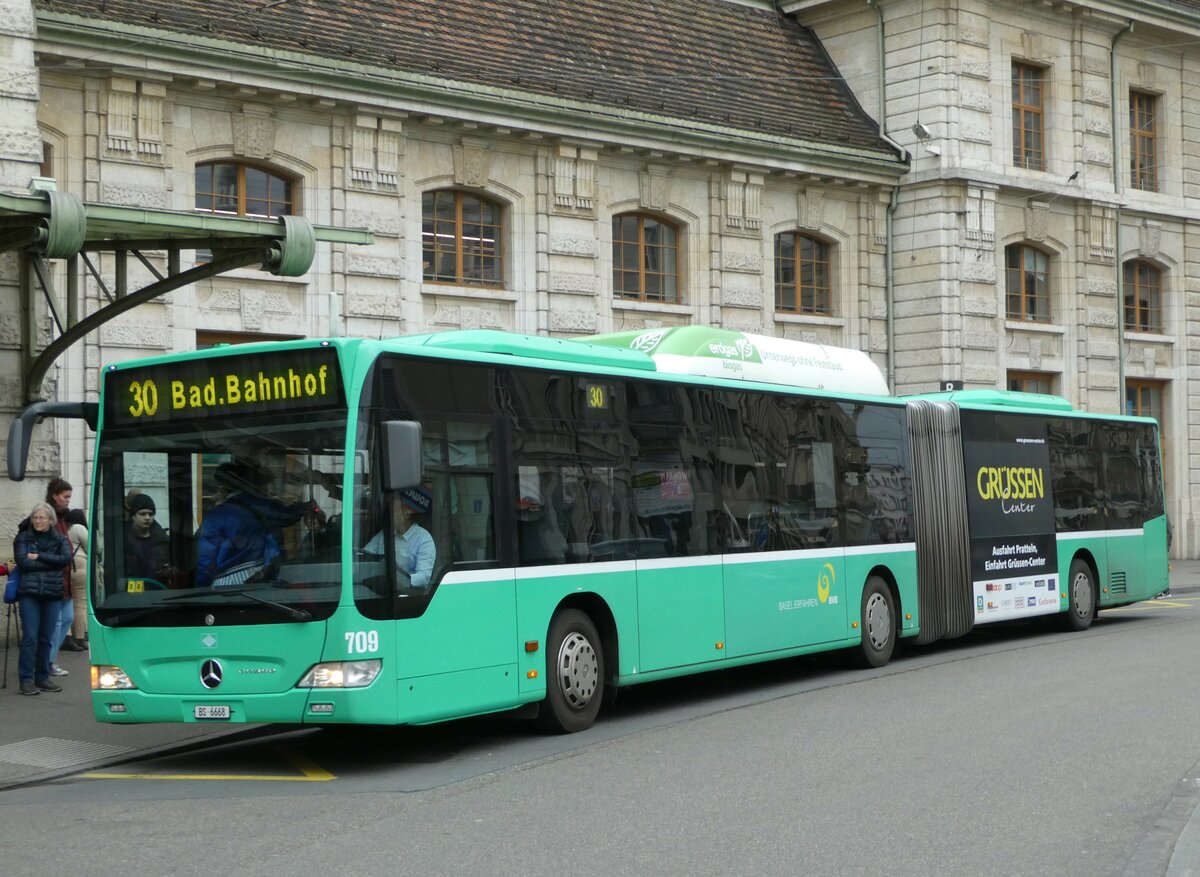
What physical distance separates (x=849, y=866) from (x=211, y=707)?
191 inches

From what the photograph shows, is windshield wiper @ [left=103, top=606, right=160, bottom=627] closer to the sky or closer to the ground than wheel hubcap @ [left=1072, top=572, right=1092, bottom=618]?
closer to the sky

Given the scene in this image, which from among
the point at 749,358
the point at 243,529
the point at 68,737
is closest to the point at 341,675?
the point at 243,529

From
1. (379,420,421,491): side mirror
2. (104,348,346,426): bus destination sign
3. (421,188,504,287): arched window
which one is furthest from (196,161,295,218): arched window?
(379,420,421,491): side mirror

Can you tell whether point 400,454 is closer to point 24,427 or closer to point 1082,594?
point 24,427

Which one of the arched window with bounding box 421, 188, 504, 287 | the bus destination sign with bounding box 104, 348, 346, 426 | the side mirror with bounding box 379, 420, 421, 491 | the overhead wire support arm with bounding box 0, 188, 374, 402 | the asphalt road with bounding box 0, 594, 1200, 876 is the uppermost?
the arched window with bounding box 421, 188, 504, 287

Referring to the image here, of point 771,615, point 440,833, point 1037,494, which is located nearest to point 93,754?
point 440,833

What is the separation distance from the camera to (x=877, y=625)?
16.8 metres

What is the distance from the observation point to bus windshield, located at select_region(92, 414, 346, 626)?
1029 cm

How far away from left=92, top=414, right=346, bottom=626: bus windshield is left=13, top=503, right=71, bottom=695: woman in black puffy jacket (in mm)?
3286

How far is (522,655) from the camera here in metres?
11.5

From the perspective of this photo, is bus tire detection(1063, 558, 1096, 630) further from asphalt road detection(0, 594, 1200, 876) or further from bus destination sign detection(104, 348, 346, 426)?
bus destination sign detection(104, 348, 346, 426)

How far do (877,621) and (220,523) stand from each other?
8.30m

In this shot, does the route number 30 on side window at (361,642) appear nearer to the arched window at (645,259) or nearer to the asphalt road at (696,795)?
the asphalt road at (696,795)

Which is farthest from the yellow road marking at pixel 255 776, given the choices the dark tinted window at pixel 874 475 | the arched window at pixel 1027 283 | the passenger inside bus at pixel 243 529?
the arched window at pixel 1027 283
